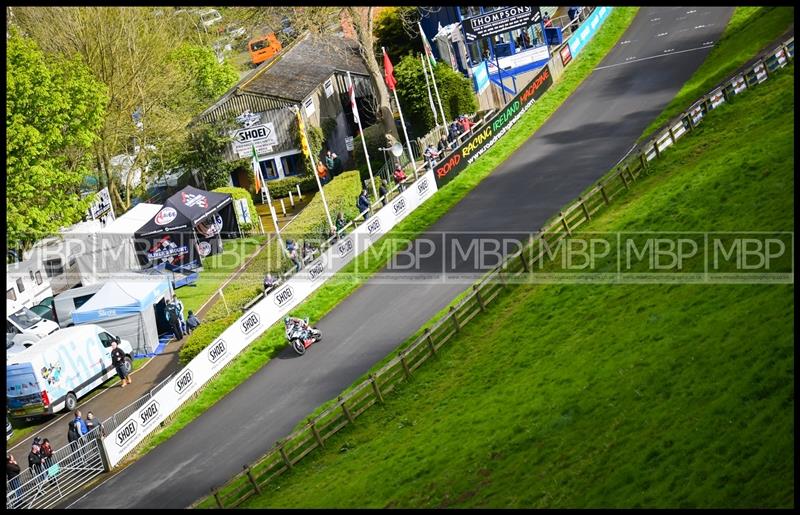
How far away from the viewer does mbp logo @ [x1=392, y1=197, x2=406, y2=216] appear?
132ft

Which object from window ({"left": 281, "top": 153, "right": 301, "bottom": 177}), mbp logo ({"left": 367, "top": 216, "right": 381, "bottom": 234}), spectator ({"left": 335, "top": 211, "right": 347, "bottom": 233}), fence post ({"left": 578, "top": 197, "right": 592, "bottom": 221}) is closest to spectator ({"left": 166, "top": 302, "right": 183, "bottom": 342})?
spectator ({"left": 335, "top": 211, "right": 347, "bottom": 233})

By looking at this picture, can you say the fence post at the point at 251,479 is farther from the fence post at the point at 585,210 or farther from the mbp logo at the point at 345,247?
the fence post at the point at 585,210

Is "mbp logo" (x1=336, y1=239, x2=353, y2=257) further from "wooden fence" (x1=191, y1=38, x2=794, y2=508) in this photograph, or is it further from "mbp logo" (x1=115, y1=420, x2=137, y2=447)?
"mbp logo" (x1=115, y1=420, x2=137, y2=447)

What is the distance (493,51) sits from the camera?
53.0 m

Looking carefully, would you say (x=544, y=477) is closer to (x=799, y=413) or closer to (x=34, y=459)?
(x=799, y=413)

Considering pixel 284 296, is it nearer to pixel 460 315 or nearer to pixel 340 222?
pixel 340 222

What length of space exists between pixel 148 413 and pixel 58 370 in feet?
16.2

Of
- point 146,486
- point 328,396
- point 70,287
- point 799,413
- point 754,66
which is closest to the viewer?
point 799,413

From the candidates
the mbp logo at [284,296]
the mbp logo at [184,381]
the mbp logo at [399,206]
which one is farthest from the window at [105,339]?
the mbp logo at [399,206]

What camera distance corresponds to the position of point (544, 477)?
19531mm

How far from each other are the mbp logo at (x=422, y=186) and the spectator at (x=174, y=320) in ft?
37.0

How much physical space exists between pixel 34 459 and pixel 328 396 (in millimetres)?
8677

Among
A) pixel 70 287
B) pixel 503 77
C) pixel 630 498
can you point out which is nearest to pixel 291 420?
pixel 630 498

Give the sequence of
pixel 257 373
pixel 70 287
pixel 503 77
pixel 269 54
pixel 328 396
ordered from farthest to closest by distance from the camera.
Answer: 1. pixel 269 54
2. pixel 503 77
3. pixel 70 287
4. pixel 257 373
5. pixel 328 396
